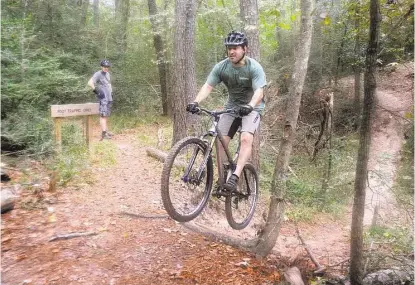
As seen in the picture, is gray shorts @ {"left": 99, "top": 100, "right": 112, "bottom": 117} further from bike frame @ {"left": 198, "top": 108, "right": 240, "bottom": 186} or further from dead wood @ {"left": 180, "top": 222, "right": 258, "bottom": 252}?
bike frame @ {"left": 198, "top": 108, "right": 240, "bottom": 186}

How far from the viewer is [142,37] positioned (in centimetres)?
1800

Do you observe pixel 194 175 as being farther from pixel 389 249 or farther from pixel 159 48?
pixel 159 48

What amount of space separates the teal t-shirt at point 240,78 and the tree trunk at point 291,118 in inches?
19.1

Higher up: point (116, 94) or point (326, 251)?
point (116, 94)

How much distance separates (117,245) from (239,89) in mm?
2834

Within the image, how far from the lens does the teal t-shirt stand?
5.01m

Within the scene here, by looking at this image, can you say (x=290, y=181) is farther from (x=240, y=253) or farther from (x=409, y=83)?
(x=409, y=83)

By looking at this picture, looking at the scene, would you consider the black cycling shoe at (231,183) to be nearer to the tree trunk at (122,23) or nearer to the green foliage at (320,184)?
the green foliage at (320,184)

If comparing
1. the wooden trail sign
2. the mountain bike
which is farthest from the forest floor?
the wooden trail sign

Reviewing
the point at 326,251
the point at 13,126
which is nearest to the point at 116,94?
the point at 13,126

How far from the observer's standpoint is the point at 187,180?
4641 millimetres

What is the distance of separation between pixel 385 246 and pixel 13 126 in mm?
7932

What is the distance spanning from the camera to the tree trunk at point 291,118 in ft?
16.7

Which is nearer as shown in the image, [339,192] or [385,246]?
[385,246]
